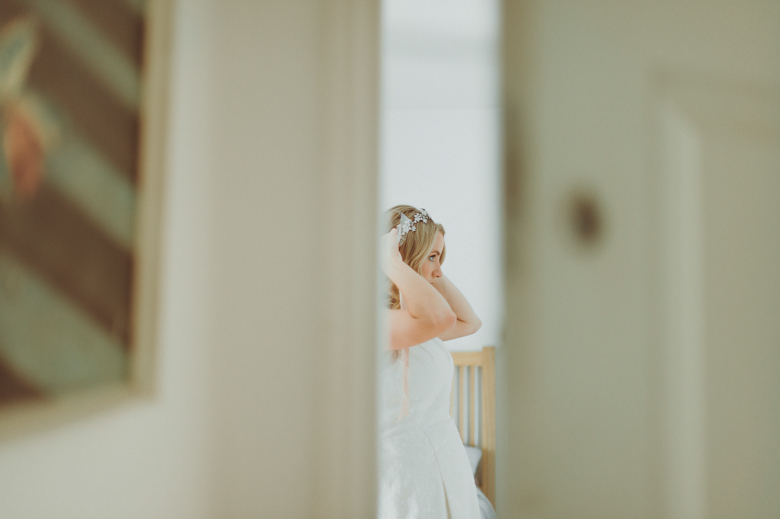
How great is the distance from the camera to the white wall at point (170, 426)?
12.8 inches


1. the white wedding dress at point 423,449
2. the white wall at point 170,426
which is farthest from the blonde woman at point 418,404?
the white wall at point 170,426

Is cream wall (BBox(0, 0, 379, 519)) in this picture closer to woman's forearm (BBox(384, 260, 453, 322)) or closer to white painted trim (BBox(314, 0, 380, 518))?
white painted trim (BBox(314, 0, 380, 518))

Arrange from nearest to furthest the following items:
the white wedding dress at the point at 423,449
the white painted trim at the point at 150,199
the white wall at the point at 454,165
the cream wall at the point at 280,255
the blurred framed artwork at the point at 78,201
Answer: the blurred framed artwork at the point at 78,201 → the white painted trim at the point at 150,199 → the cream wall at the point at 280,255 → the white wedding dress at the point at 423,449 → the white wall at the point at 454,165

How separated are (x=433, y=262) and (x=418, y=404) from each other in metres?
0.51

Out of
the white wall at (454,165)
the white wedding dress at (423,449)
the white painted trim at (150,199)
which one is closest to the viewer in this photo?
the white painted trim at (150,199)

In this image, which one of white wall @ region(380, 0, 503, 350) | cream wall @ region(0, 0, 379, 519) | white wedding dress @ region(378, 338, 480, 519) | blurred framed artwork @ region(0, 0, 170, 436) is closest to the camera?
blurred framed artwork @ region(0, 0, 170, 436)

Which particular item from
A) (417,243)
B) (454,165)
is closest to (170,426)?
(417,243)

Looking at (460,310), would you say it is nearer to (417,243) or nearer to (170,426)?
(417,243)

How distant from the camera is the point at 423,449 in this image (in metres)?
1.27

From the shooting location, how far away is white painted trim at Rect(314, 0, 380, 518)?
→ 0.64 m

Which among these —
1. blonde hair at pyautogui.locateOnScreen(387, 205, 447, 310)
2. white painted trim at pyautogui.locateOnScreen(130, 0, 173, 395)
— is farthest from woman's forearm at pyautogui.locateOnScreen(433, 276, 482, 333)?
white painted trim at pyautogui.locateOnScreen(130, 0, 173, 395)

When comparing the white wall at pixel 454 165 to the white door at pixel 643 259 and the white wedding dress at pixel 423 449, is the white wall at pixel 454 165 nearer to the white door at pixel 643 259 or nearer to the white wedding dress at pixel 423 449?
the white wedding dress at pixel 423 449

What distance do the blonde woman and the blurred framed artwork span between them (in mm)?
903

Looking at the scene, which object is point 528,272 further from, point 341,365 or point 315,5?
point 315,5
